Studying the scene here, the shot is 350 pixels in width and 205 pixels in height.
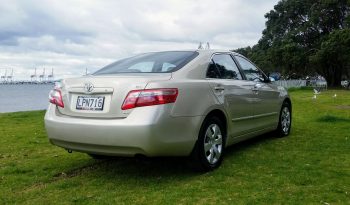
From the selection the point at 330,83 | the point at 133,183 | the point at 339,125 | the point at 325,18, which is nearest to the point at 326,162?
the point at 133,183

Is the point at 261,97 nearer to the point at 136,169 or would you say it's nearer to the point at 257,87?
the point at 257,87

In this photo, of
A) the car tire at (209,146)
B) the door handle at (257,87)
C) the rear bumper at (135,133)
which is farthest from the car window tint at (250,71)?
the rear bumper at (135,133)

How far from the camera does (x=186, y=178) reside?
4.95 metres

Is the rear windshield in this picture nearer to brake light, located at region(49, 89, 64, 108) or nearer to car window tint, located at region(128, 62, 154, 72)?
car window tint, located at region(128, 62, 154, 72)

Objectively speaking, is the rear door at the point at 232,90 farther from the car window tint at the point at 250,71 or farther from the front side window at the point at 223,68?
the car window tint at the point at 250,71

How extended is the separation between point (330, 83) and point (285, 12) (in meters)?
9.42

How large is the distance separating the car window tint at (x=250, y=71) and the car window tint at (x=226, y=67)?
266mm

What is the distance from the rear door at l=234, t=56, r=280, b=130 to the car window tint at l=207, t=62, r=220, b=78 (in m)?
0.93

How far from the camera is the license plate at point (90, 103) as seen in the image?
464cm

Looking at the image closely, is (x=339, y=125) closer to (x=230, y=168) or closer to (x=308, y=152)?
(x=308, y=152)

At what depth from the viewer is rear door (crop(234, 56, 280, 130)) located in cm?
654

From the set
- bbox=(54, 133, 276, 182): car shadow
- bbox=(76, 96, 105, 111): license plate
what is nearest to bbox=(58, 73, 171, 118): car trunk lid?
bbox=(76, 96, 105, 111): license plate

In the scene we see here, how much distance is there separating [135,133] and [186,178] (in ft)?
3.22

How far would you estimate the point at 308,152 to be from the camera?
20.9 feet
